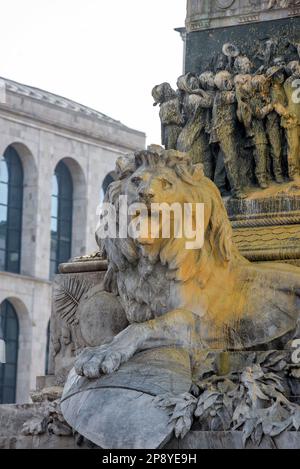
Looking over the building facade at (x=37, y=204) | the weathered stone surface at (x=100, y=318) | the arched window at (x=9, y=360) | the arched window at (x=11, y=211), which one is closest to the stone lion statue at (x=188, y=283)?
the weathered stone surface at (x=100, y=318)

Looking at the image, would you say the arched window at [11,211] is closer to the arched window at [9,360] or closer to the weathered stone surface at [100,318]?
the arched window at [9,360]

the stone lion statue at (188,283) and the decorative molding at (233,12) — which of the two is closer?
the stone lion statue at (188,283)

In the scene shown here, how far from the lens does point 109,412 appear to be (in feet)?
54.4

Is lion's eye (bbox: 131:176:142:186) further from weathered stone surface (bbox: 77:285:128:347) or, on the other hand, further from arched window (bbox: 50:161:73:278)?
arched window (bbox: 50:161:73:278)

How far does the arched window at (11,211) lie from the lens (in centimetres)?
7694

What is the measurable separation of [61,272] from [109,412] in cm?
443

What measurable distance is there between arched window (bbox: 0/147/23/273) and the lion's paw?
5958 cm

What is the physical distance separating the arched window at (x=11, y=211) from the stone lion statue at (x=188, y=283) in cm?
5878

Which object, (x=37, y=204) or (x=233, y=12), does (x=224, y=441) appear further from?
(x=37, y=204)

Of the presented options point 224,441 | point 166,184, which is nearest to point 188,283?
point 166,184

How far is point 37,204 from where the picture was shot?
77.4 meters

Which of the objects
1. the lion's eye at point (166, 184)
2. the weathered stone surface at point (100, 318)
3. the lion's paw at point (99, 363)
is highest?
the lion's eye at point (166, 184)

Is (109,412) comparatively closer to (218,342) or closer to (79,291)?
(218,342)

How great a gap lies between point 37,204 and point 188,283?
196 feet
